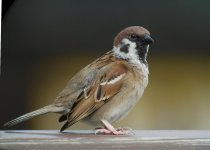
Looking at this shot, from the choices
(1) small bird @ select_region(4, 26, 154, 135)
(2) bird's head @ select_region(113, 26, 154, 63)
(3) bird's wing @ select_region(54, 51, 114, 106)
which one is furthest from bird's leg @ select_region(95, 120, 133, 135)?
(2) bird's head @ select_region(113, 26, 154, 63)

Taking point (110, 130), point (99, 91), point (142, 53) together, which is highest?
point (142, 53)

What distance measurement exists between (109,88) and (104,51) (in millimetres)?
161

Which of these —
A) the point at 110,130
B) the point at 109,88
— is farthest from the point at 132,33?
the point at 110,130

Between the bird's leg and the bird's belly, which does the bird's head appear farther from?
the bird's leg

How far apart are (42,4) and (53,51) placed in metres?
0.19

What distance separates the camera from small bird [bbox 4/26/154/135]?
4.79 feet

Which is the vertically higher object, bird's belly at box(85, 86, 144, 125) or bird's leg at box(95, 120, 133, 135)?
bird's belly at box(85, 86, 144, 125)

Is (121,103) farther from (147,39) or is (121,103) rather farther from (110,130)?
(147,39)

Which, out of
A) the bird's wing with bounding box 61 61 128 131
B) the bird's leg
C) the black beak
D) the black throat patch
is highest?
the black beak

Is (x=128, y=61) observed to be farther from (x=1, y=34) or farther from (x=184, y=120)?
(x=1, y=34)

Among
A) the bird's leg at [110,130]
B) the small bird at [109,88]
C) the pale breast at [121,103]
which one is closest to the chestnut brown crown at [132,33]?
the small bird at [109,88]

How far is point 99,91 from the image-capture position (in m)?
1.47

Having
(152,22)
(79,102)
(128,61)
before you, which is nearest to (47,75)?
(79,102)

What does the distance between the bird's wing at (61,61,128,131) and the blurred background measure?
0.32 feet
